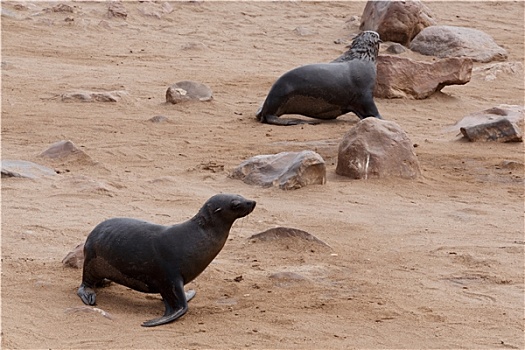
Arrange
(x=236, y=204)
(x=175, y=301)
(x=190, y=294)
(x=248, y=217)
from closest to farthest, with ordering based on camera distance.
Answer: (x=175, y=301) < (x=236, y=204) < (x=190, y=294) < (x=248, y=217)

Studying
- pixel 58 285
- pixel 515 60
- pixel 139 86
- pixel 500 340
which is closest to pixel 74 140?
pixel 139 86

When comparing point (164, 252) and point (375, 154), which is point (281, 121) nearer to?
point (375, 154)

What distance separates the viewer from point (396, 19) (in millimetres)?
14203

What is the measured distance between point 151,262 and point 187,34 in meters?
9.45

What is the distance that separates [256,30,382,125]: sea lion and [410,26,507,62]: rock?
3.94m

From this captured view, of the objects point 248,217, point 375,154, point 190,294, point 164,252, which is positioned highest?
point 164,252

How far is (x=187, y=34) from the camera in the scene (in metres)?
14.4

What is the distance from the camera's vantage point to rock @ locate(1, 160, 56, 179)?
7.68 meters

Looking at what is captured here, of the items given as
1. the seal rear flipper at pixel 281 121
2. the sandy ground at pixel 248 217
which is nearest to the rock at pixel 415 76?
the sandy ground at pixel 248 217

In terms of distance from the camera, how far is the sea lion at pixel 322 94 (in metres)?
10.1

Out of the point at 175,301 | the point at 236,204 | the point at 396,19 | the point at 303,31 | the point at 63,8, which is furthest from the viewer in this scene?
the point at 303,31

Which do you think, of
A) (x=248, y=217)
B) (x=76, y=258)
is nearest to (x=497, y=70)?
(x=248, y=217)

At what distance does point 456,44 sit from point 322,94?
14.5ft

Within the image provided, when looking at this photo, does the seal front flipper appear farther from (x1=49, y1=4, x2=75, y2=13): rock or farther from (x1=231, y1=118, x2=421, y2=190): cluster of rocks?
(x1=49, y1=4, x2=75, y2=13): rock
